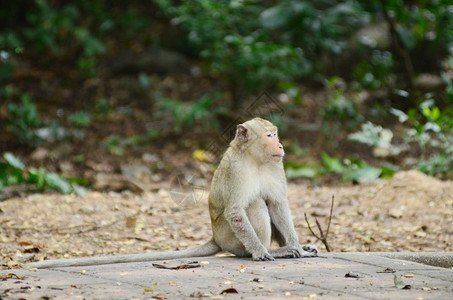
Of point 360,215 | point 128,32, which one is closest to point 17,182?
point 360,215

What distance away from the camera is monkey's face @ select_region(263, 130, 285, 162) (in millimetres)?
4738

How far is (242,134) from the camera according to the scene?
485 centimetres

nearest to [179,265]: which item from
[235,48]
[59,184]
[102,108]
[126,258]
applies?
[126,258]

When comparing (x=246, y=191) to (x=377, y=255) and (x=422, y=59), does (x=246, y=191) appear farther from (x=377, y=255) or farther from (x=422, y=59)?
(x=422, y=59)

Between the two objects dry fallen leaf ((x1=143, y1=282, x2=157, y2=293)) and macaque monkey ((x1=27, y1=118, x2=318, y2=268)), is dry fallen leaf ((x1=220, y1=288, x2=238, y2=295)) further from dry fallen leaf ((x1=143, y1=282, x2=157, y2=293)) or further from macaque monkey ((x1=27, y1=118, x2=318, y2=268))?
macaque monkey ((x1=27, y1=118, x2=318, y2=268))

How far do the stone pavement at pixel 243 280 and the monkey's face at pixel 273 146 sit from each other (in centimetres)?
71

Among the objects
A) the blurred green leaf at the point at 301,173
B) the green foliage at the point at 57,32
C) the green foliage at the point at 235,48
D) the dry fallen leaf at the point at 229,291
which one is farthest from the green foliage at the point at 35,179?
the green foliage at the point at 57,32

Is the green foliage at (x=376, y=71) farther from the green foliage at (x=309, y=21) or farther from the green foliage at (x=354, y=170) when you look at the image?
the green foliage at (x=354, y=170)

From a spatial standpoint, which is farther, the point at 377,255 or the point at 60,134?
the point at 60,134

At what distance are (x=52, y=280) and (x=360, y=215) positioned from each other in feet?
12.2

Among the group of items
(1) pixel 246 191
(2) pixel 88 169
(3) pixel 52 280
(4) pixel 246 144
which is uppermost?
(4) pixel 246 144

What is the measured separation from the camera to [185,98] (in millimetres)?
12961

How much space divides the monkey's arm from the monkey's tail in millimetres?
381

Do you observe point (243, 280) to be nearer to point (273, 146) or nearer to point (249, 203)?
point (249, 203)
